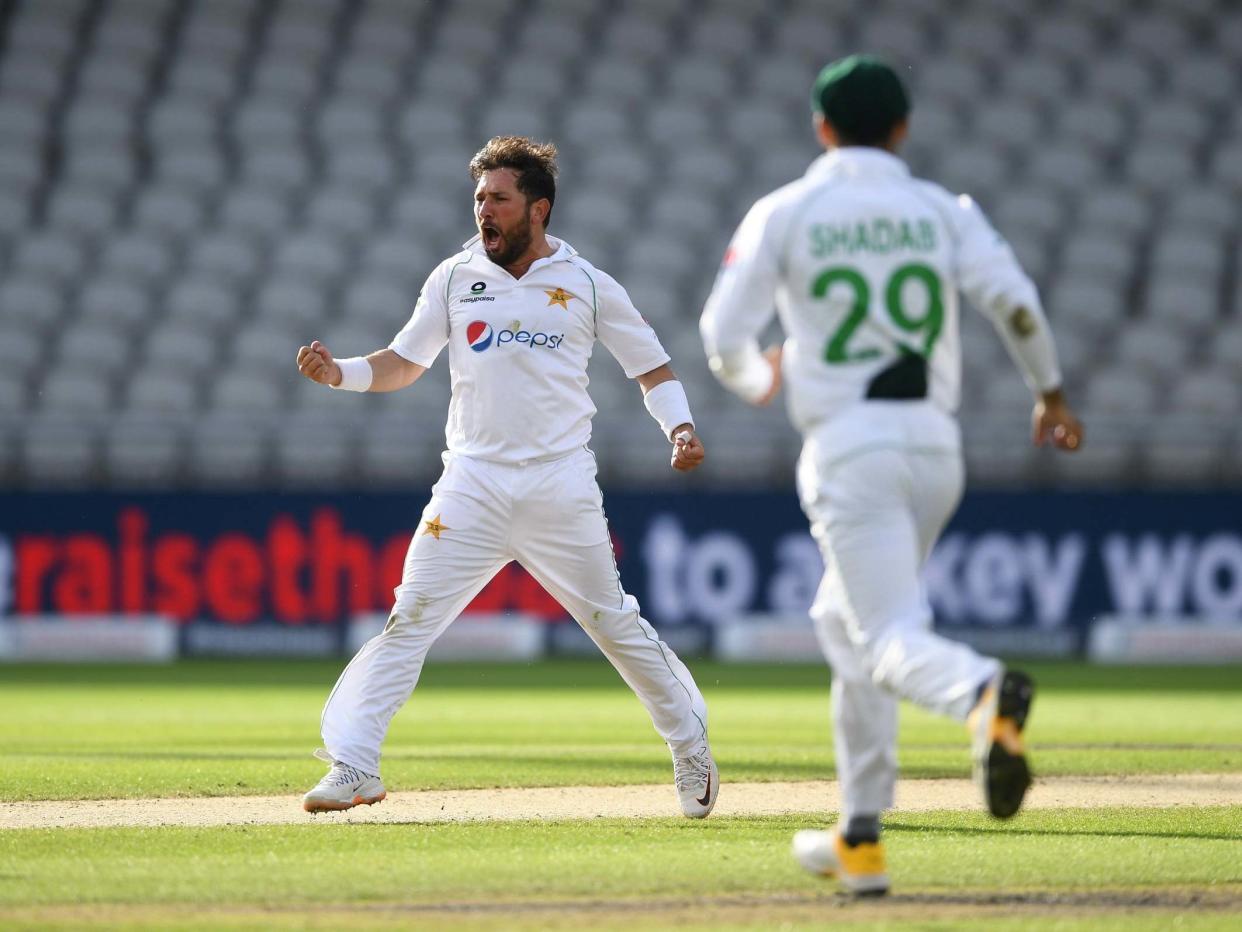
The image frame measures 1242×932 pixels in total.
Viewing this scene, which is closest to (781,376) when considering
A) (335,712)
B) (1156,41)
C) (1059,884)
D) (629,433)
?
(1059,884)

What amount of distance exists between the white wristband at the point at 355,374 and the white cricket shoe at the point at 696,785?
1.76m

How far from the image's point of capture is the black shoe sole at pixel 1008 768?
4621 millimetres

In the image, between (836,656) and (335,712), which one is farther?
(335,712)

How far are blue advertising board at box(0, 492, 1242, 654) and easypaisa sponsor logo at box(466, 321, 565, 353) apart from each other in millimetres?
10761

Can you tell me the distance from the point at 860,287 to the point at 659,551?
12.9m

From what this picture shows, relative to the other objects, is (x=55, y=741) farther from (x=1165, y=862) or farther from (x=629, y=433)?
(x=629, y=433)

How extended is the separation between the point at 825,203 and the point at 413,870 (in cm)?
219

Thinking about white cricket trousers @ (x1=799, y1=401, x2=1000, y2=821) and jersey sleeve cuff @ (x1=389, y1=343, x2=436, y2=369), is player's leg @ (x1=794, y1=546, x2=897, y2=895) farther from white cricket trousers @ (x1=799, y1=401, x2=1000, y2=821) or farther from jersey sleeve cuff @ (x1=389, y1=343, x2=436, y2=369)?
jersey sleeve cuff @ (x1=389, y1=343, x2=436, y2=369)

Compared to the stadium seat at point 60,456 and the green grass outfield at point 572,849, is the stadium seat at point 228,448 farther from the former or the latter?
the green grass outfield at point 572,849

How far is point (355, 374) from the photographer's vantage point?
7191 mm

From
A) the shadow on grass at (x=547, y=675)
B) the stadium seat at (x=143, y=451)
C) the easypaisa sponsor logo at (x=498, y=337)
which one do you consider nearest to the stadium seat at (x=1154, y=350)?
the shadow on grass at (x=547, y=675)

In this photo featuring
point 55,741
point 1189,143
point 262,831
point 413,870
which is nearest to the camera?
point 413,870

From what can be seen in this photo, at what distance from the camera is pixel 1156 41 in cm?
2664

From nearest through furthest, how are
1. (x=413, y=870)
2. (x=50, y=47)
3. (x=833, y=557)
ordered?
(x=833, y=557)
(x=413, y=870)
(x=50, y=47)
